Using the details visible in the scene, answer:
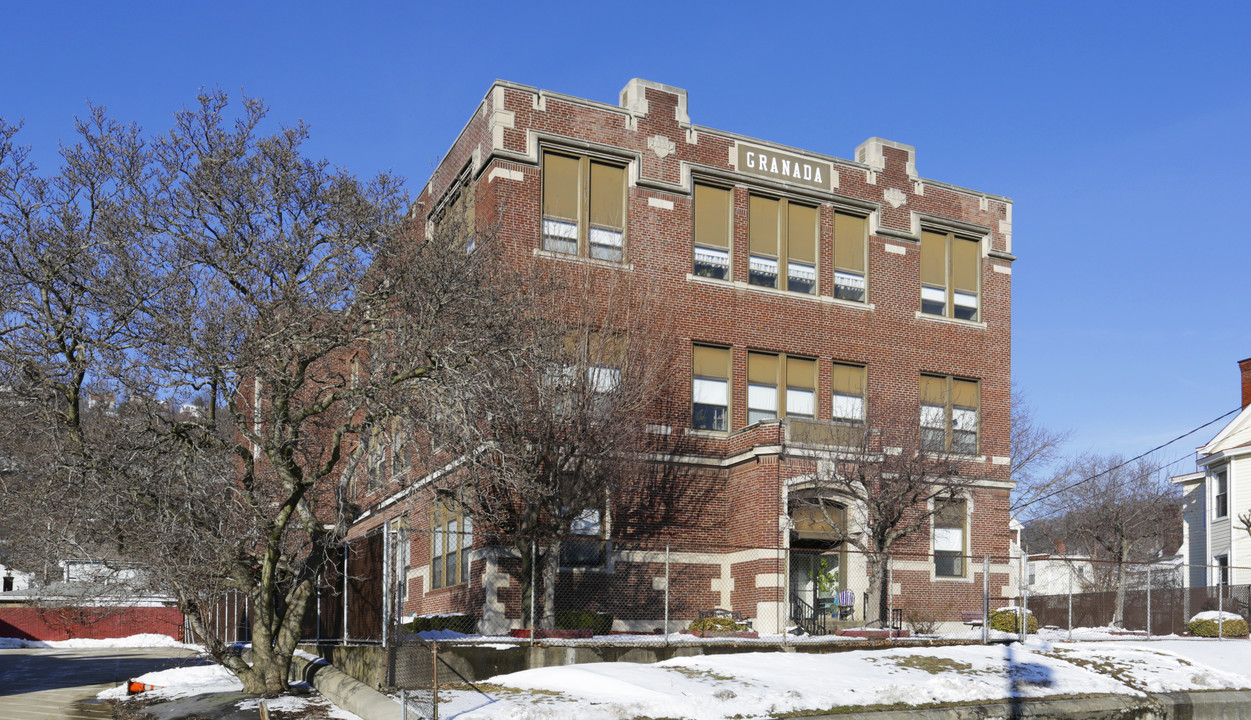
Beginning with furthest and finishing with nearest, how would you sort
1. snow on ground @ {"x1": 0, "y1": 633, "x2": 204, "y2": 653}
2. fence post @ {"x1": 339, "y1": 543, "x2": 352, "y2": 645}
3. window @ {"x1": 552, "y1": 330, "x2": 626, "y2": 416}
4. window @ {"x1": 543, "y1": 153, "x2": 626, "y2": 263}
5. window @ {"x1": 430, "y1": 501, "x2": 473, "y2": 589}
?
snow on ground @ {"x1": 0, "y1": 633, "x2": 204, "y2": 653}, window @ {"x1": 543, "y1": 153, "x2": 626, "y2": 263}, window @ {"x1": 430, "y1": 501, "x2": 473, "y2": 589}, window @ {"x1": 552, "y1": 330, "x2": 626, "y2": 416}, fence post @ {"x1": 339, "y1": 543, "x2": 352, "y2": 645}

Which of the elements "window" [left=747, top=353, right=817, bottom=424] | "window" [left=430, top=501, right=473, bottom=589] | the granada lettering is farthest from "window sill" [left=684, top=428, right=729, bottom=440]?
the granada lettering

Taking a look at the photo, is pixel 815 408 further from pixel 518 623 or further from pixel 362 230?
pixel 362 230

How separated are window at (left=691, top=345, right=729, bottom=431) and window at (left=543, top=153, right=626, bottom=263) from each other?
3535mm

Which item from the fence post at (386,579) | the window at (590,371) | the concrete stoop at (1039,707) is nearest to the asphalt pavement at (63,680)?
the concrete stoop at (1039,707)

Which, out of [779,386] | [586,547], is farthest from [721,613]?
[779,386]

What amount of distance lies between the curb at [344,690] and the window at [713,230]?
46.7ft

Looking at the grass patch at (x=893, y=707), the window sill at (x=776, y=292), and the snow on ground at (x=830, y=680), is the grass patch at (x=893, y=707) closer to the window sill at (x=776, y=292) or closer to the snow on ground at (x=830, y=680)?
the snow on ground at (x=830, y=680)

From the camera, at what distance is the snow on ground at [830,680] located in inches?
573

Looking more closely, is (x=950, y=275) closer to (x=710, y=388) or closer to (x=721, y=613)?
(x=710, y=388)

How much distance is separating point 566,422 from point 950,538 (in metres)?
14.1

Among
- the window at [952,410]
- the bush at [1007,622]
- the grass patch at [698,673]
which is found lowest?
the bush at [1007,622]

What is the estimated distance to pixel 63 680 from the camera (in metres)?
27.0

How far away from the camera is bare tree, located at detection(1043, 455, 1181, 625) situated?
6081cm

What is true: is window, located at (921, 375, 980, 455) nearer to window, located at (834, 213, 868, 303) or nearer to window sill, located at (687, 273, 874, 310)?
window sill, located at (687, 273, 874, 310)
